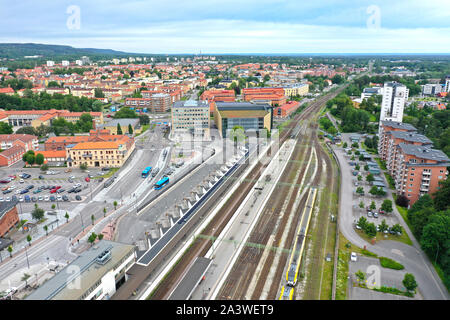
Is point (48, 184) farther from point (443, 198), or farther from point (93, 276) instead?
point (443, 198)

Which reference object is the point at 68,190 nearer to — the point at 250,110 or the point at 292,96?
the point at 250,110

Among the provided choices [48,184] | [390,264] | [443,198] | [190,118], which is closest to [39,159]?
[48,184]

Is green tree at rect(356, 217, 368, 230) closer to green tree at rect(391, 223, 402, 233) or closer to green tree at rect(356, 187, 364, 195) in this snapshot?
green tree at rect(391, 223, 402, 233)

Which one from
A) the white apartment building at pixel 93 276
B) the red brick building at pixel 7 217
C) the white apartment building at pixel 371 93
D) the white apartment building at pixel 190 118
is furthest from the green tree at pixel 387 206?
the white apartment building at pixel 371 93

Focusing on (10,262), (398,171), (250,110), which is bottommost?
(10,262)

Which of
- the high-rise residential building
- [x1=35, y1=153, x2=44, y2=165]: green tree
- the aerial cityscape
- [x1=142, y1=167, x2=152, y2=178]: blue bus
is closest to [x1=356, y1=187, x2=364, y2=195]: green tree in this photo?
the aerial cityscape

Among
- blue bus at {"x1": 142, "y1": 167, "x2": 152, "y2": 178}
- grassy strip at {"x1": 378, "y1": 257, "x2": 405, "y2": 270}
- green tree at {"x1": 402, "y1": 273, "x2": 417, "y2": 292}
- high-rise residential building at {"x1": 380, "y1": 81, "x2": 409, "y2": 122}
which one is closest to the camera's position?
green tree at {"x1": 402, "y1": 273, "x2": 417, "y2": 292}

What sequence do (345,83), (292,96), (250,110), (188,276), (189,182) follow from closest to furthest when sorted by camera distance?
(188,276), (189,182), (250,110), (292,96), (345,83)

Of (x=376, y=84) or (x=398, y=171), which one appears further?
(x=376, y=84)
